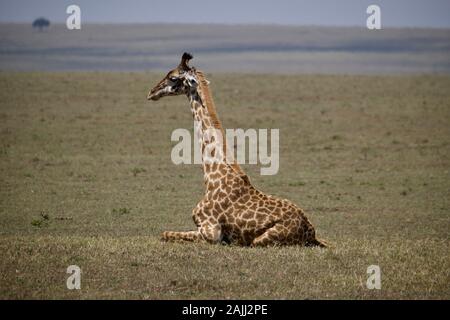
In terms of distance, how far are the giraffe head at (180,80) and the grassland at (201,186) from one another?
1.74 m

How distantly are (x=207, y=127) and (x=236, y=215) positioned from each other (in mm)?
1165

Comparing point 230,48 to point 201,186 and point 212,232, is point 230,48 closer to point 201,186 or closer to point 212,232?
point 201,186

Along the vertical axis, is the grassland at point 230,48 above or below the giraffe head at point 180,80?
above

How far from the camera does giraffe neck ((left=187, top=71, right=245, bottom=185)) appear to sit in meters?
10.8

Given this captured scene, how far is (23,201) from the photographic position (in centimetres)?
1920

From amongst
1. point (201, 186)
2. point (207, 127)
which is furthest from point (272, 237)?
point (201, 186)

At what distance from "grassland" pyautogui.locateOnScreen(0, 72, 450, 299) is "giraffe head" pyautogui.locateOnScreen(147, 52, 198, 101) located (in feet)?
5.72

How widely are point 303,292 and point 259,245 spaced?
1763mm

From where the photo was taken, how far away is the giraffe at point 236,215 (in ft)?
34.0

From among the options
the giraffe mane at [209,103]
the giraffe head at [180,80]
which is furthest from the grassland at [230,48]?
the giraffe mane at [209,103]

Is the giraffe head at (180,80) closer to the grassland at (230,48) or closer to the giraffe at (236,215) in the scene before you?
the giraffe at (236,215)
